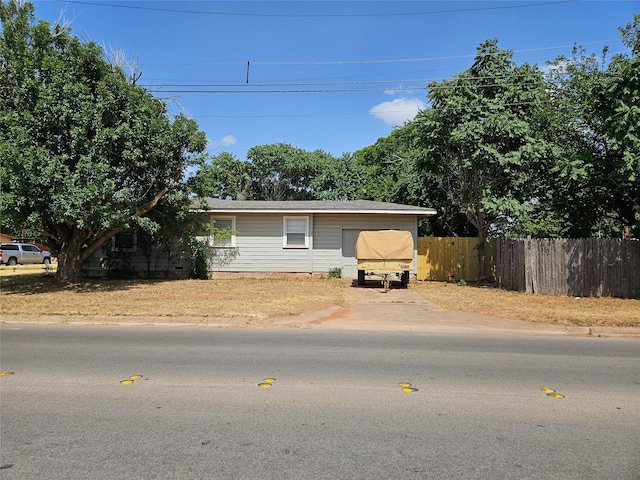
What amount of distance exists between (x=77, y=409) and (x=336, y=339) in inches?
185

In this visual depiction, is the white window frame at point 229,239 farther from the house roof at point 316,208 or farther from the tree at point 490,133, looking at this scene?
the tree at point 490,133

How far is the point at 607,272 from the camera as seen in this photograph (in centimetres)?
1446

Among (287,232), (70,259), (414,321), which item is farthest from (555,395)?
(70,259)

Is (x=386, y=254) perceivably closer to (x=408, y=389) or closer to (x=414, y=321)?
(x=414, y=321)

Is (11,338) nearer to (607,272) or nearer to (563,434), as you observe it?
(563,434)

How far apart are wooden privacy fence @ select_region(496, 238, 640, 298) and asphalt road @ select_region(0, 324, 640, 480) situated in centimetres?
768

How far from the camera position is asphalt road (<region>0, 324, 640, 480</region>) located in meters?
3.43

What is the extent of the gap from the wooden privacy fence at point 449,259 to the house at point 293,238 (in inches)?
41.0

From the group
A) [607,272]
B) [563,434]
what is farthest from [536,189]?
[563,434]

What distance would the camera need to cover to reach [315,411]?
455 cm

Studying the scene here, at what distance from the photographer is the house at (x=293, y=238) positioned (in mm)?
19906

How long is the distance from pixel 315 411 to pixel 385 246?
494 inches

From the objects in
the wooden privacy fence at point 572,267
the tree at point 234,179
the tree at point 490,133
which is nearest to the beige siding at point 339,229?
the tree at point 490,133

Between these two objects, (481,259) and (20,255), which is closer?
(481,259)
